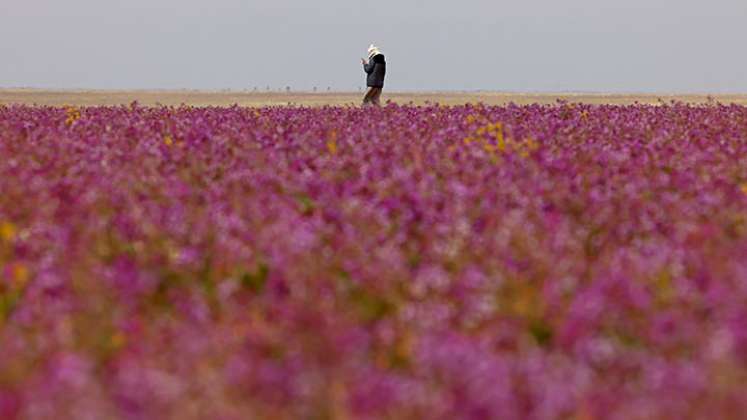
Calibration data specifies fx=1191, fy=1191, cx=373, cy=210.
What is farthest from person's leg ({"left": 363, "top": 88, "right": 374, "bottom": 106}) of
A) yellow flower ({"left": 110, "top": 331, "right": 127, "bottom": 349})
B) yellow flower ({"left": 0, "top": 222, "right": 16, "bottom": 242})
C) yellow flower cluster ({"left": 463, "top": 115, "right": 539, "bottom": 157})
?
yellow flower ({"left": 110, "top": 331, "right": 127, "bottom": 349})

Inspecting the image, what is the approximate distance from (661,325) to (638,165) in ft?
22.3

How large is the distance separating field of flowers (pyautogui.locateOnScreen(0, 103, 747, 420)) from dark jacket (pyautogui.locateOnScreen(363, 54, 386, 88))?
63.4 feet

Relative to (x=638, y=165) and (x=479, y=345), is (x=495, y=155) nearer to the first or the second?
(x=638, y=165)

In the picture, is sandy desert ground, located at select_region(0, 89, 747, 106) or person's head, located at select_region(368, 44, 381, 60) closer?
person's head, located at select_region(368, 44, 381, 60)

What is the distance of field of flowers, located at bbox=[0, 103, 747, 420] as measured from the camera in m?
4.64

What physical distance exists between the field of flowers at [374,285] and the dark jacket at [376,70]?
19312 mm

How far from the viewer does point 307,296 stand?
20.9ft

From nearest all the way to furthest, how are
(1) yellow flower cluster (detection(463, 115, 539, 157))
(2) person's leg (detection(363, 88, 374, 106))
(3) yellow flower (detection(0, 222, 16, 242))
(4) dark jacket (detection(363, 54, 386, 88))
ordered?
1. (3) yellow flower (detection(0, 222, 16, 242))
2. (1) yellow flower cluster (detection(463, 115, 539, 157))
3. (4) dark jacket (detection(363, 54, 386, 88))
4. (2) person's leg (detection(363, 88, 374, 106))

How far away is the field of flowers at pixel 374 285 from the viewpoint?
15.2 feet

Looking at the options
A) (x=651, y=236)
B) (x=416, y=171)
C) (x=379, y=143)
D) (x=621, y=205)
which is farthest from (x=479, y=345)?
(x=379, y=143)

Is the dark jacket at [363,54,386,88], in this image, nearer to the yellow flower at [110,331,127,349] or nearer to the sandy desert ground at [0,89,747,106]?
the sandy desert ground at [0,89,747,106]

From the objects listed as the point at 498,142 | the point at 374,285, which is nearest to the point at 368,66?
the point at 498,142

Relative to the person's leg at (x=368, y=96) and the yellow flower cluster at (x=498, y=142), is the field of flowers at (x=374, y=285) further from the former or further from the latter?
the person's leg at (x=368, y=96)

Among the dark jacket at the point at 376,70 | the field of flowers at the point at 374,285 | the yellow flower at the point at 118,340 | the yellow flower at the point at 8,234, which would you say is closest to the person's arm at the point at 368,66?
the dark jacket at the point at 376,70
